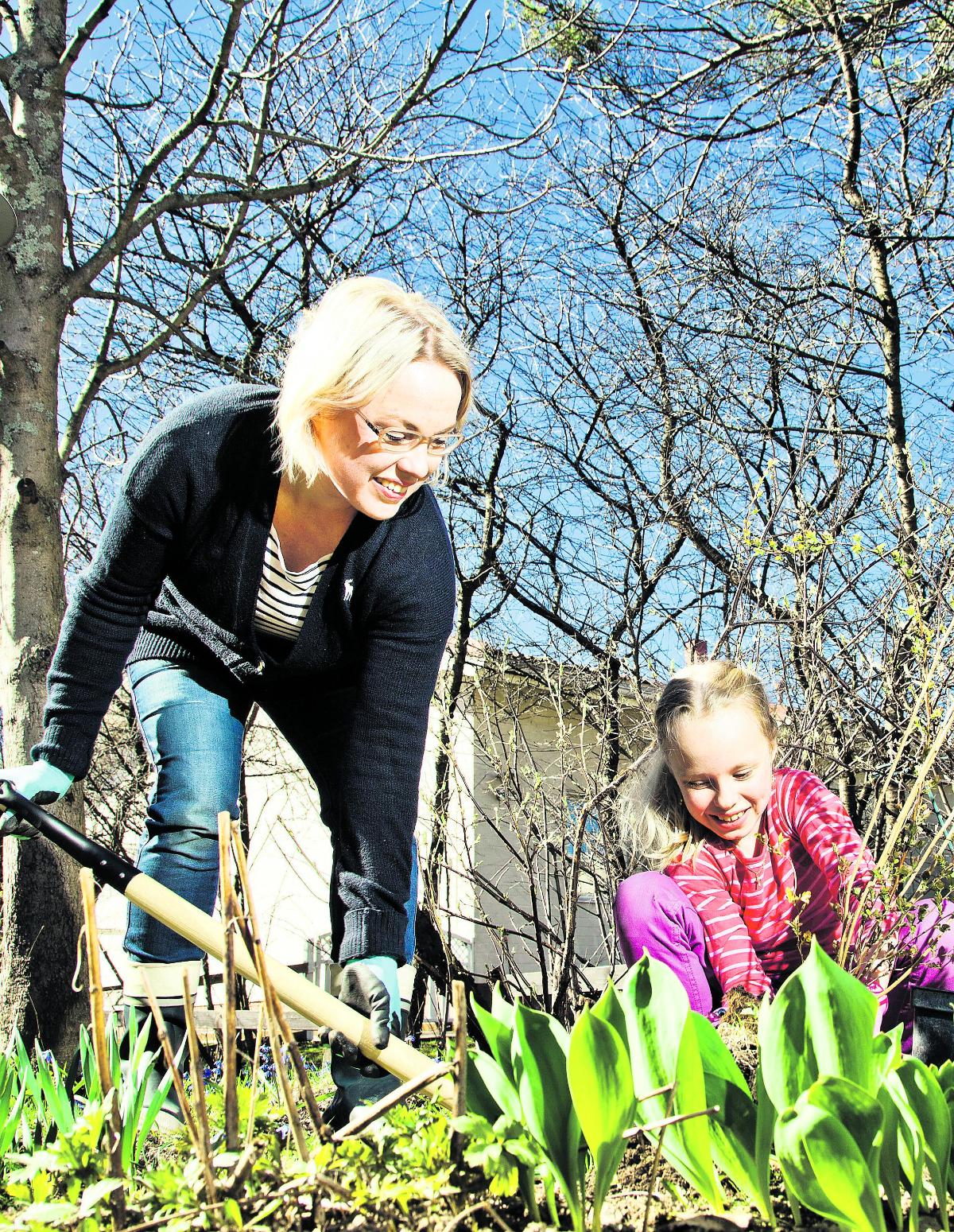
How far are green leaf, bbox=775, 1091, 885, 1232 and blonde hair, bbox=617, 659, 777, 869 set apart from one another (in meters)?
1.44

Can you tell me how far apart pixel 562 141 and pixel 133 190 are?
2763 millimetres

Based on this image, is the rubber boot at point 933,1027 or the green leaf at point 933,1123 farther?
the rubber boot at point 933,1027

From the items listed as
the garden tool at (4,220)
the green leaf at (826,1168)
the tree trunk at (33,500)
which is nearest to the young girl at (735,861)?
the green leaf at (826,1168)

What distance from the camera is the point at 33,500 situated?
11.0 feet

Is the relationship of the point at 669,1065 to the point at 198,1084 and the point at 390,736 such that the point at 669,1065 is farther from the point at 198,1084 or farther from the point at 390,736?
the point at 390,736

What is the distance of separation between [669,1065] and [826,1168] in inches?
10.3

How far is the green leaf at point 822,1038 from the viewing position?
1.07 metres

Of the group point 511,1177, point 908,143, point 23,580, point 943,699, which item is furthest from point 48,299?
point 908,143

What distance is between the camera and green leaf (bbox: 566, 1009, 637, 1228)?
3.16 ft

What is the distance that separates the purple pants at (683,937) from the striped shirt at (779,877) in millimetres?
81

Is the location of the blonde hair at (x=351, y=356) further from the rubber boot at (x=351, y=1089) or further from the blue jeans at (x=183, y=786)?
the rubber boot at (x=351, y=1089)

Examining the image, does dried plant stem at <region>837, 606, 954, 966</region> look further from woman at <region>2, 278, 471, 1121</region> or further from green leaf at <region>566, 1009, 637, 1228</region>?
green leaf at <region>566, 1009, 637, 1228</region>


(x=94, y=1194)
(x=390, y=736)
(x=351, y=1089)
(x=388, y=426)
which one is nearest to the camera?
(x=94, y=1194)

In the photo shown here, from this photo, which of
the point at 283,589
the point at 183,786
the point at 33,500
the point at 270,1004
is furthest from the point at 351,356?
the point at 33,500
